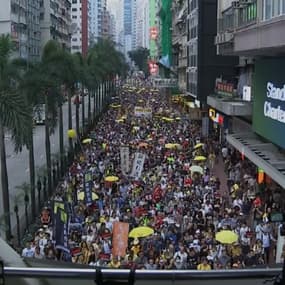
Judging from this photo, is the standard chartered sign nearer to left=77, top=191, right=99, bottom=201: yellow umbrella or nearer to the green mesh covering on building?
left=77, top=191, right=99, bottom=201: yellow umbrella

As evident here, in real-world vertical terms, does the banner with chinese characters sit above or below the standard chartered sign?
below

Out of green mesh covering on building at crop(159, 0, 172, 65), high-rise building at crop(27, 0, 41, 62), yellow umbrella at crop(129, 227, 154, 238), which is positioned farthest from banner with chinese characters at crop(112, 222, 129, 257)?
high-rise building at crop(27, 0, 41, 62)

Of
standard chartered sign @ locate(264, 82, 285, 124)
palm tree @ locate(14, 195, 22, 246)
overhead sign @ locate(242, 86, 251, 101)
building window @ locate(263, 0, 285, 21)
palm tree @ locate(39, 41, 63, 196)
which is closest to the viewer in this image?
building window @ locate(263, 0, 285, 21)

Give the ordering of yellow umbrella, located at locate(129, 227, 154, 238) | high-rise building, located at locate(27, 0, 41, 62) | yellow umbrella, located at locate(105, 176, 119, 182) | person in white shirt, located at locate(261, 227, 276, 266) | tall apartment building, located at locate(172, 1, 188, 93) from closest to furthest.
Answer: person in white shirt, located at locate(261, 227, 276, 266) → yellow umbrella, located at locate(129, 227, 154, 238) → yellow umbrella, located at locate(105, 176, 119, 182) → tall apartment building, located at locate(172, 1, 188, 93) → high-rise building, located at locate(27, 0, 41, 62)

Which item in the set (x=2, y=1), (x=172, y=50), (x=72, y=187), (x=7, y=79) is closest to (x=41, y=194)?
(x=72, y=187)

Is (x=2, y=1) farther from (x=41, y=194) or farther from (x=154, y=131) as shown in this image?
(x=41, y=194)

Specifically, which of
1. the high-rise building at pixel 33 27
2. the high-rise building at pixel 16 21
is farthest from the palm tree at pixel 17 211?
the high-rise building at pixel 33 27

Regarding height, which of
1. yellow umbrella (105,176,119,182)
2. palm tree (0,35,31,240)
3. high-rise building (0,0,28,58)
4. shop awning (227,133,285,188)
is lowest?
yellow umbrella (105,176,119,182)
